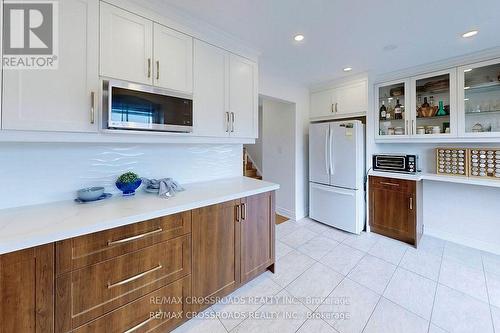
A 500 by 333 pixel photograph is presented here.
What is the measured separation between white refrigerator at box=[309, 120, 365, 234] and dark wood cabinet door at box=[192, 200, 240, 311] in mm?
1990

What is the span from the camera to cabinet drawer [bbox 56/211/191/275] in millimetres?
996

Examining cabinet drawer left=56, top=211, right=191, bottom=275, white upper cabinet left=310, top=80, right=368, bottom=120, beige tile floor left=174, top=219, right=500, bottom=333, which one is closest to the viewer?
cabinet drawer left=56, top=211, right=191, bottom=275

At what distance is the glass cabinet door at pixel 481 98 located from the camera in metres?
2.34

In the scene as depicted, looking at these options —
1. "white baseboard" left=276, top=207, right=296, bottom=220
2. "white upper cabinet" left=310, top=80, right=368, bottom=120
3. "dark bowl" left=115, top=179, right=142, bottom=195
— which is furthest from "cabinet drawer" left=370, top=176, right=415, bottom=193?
"dark bowl" left=115, top=179, right=142, bottom=195

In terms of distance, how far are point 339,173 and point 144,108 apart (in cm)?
271

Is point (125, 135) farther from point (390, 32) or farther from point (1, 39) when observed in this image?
point (390, 32)

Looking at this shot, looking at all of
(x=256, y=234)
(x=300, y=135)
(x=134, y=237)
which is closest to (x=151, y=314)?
(x=134, y=237)

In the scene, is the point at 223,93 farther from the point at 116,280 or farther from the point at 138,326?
the point at 138,326

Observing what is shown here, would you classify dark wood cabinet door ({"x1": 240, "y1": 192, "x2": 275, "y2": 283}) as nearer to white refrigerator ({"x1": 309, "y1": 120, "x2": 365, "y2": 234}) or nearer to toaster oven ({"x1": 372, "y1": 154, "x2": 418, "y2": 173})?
white refrigerator ({"x1": 309, "y1": 120, "x2": 365, "y2": 234})

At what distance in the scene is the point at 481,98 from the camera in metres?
2.45

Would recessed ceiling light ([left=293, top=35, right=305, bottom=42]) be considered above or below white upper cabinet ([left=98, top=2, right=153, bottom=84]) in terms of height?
above

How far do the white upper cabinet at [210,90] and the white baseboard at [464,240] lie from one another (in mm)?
3328

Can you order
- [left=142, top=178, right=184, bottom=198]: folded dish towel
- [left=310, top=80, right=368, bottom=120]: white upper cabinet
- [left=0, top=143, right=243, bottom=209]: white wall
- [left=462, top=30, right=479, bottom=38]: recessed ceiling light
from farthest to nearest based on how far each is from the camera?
[left=310, top=80, right=368, bottom=120]: white upper cabinet → [left=462, top=30, right=479, bottom=38]: recessed ceiling light → [left=142, top=178, right=184, bottom=198]: folded dish towel → [left=0, top=143, right=243, bottom=209]: white wall

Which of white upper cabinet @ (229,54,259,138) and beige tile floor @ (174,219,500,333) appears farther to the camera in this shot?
white upper cabinet @ (229,54,259,138)
